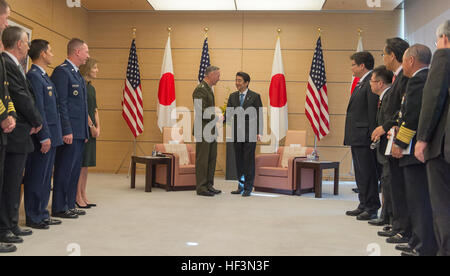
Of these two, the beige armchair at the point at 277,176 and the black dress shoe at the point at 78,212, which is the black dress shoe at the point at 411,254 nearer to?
the black dress shoe at the point at 78,212

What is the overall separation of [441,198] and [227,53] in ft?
21.5

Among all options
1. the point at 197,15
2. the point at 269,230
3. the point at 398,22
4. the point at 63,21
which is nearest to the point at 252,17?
the point at 197,15

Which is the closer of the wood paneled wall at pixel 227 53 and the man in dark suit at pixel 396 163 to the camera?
the man in dark suit at pixel 396 163

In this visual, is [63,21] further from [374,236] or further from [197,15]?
[374,236]

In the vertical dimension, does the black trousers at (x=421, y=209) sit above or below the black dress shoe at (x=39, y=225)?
above

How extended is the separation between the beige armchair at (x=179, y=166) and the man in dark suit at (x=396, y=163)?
3463mm

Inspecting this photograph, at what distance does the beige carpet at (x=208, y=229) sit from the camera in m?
2.90

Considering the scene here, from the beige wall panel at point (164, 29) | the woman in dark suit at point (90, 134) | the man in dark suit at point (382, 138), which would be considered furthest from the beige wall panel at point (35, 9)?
the man in dark suit at point (382, 138)

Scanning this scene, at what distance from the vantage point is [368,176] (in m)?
4.30

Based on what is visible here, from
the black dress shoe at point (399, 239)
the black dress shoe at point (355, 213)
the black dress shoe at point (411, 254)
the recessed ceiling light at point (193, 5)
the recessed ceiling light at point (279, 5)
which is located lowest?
the black dress shoe at point (355, 213)

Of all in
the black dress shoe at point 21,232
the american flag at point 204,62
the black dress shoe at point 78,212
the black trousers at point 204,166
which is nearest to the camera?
the black dress shoe at point 21,232

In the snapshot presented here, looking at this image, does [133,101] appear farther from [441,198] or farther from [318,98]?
[441,198]

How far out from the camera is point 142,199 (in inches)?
210

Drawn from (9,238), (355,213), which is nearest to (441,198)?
(355,213)
